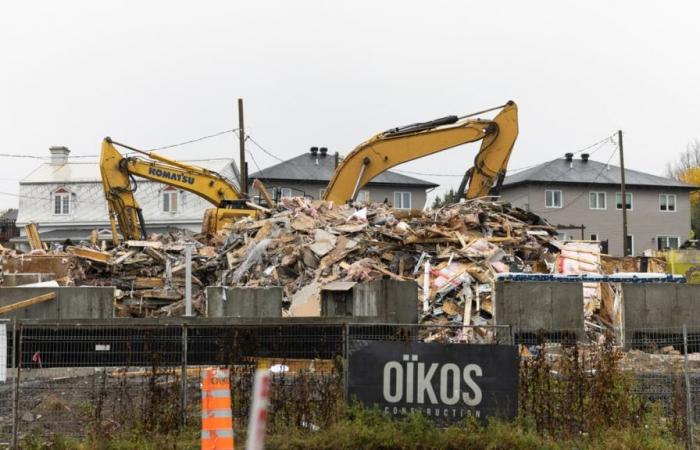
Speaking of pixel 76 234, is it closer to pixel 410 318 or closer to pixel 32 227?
pixel 32 227

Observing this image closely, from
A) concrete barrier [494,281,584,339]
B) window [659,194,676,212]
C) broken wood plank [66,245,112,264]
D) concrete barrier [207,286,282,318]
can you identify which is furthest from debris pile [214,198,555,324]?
window [659,194,676,212]

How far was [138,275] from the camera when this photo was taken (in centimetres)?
2236

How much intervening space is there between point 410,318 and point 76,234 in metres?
45.4

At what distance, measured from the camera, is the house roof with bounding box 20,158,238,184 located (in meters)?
60.1

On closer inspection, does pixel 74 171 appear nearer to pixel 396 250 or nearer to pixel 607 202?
pixel 607 202

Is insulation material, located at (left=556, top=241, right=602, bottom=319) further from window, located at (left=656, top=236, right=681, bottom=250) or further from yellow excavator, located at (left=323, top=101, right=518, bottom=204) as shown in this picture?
window, located at (left=656, top=236, right=681, bottom=250)

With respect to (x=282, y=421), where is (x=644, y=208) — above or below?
above

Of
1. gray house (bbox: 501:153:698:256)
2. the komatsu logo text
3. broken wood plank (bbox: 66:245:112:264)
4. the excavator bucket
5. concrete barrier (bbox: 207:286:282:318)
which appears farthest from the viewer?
gray house (bbox: 501:153:698:256)

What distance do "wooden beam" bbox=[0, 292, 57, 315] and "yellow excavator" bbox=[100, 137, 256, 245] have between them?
9.41 metres

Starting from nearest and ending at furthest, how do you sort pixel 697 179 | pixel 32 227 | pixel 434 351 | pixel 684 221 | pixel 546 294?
1. pixel 434 351
2. pixel 546 294
3. pixel 32 227
4. pixel 684 221
5. pixel 697 179

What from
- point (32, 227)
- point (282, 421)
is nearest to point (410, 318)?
point (282, 421)

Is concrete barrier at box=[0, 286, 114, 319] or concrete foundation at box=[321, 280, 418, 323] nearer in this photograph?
concrete foundation at box=[321, 280, 418, 323]

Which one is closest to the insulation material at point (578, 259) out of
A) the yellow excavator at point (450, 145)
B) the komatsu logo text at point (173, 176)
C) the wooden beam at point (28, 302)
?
the yellow excavator at point (450, 145)

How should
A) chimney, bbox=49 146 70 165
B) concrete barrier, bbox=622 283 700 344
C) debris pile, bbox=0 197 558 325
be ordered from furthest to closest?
chimney, bbox=49 146 70 165, debris pile, bbox=0 197 558 325, concrete barrier, bbox=622 283 700 344
